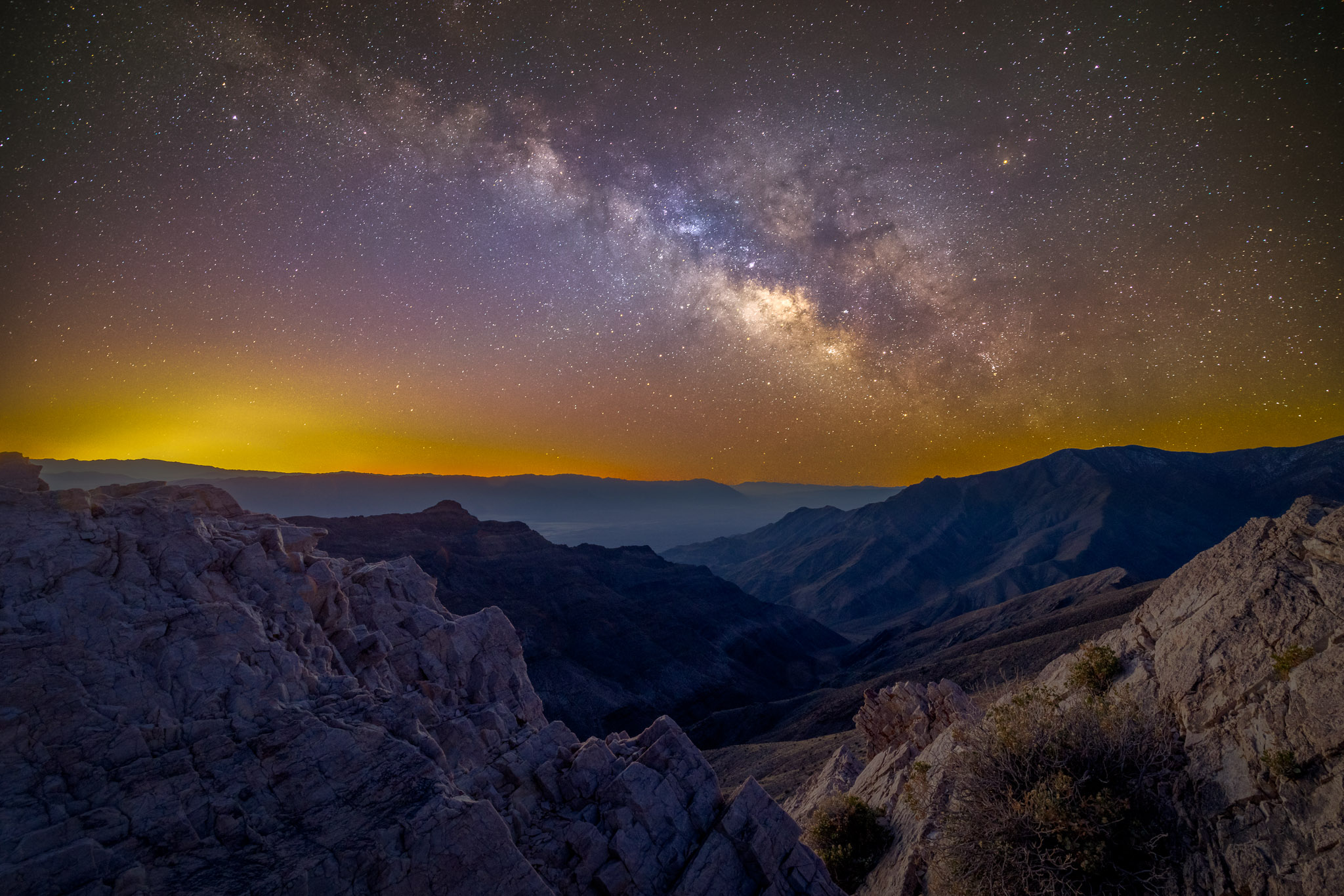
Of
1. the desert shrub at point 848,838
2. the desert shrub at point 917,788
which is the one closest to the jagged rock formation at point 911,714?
the desert shrub at point 917,788

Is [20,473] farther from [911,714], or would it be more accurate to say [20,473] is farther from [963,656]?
[963,656]

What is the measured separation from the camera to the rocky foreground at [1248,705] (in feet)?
23.9

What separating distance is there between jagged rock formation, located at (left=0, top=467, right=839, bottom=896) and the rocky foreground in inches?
257

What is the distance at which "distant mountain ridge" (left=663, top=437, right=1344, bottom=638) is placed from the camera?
12225 centimetres

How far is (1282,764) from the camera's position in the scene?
7.58 meters

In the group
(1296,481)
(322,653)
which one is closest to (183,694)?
(322,653)

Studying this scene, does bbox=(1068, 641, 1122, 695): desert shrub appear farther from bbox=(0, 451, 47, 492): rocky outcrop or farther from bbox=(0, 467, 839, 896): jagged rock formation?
bbox=(0, 451, 47, 492): rocky outcrop

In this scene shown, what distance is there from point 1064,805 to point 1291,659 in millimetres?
4182

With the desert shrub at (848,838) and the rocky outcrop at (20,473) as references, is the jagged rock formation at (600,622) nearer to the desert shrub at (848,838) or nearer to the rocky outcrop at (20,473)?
the rocky outcrop at (20,473)

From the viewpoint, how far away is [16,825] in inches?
345

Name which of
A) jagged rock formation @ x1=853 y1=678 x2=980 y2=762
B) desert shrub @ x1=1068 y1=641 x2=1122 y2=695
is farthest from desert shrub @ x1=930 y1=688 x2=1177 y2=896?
jagged rock formation @ x1=853 y1=678 x2=980 y2=762

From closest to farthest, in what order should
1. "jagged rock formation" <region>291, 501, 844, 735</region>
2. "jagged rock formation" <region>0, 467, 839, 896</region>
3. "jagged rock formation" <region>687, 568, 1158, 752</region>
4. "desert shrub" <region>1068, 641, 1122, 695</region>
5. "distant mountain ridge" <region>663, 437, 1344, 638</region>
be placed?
"jagged rock formation" <region>0, 467, 839, 896</region> → "desert shrub" <region>1068, 641, 1122, 695</region> → "jagged rock formation" <region>687, 568, 1158, 752</region> → "jagged rock formation" <region>291, 501, 844, 735</region> → "distant mountain ridge" <region>663, 437, 1344, 638</region>

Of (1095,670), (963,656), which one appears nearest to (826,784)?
(1095,670)

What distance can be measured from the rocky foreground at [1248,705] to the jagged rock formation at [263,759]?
652 centimetres
